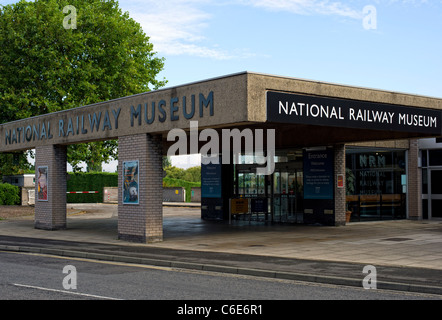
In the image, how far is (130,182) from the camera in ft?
58.2

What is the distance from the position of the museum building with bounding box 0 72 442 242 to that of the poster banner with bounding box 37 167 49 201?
4 cm

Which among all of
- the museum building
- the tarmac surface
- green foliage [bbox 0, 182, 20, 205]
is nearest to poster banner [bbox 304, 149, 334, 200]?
the museum building

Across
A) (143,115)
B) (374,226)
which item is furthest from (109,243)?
(374,226)

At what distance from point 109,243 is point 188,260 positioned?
486cm

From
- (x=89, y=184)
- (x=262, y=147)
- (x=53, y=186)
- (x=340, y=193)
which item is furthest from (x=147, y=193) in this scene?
(x=89, y=184)

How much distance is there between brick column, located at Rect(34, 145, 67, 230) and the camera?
2173cm

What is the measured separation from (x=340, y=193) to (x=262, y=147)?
372cm

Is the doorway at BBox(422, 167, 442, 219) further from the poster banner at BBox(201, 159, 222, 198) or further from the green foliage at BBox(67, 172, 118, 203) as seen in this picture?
the green foliage at BBox(67, 172, 118, 203)

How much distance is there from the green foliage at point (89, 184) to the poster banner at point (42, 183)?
27945 millimetres

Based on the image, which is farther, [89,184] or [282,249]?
[89,184]

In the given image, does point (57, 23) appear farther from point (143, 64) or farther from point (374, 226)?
point (374, 226)

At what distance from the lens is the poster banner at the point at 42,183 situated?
72.4 ft

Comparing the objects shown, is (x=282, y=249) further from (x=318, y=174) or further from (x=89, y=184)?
(x=89, y=184)
